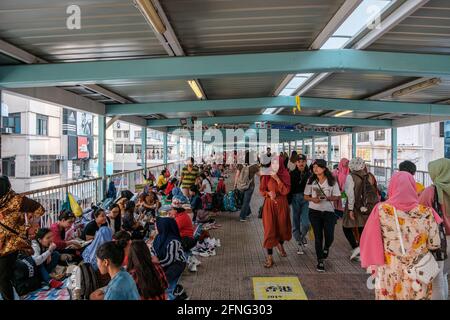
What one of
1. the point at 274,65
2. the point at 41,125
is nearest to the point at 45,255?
the point at 274,65

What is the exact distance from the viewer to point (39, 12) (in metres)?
4.04

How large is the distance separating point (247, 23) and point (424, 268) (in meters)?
3.39

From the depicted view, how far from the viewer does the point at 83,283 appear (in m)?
3.16

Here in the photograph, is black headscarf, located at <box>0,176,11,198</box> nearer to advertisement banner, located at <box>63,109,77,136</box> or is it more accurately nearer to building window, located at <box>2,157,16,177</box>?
building window, located at <box>2,157,16,177</box>

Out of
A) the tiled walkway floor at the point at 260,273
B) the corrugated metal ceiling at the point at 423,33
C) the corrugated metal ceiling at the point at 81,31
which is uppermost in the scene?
the corrugated metal ceiling at the point at 423,33

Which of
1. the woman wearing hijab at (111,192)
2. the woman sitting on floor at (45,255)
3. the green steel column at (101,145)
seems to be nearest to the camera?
the woman sitting on floor at (45,255)

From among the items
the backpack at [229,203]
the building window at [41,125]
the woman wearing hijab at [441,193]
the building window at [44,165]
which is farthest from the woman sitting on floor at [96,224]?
the building window at [41,125]

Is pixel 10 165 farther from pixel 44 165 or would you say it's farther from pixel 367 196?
pixel 367 196

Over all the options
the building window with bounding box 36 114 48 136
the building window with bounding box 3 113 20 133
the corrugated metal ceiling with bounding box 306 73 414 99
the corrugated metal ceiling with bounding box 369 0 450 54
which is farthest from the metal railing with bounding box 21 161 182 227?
the building window with bounding box 36 114 48 136

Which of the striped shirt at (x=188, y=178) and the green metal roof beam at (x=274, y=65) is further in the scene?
the striped shirt at (x=188, y=178)

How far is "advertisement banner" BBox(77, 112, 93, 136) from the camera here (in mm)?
33188

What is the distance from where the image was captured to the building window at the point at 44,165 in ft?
86.9

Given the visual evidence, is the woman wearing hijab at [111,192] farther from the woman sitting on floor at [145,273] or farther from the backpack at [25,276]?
the woman sitting on floor at [145,273]
